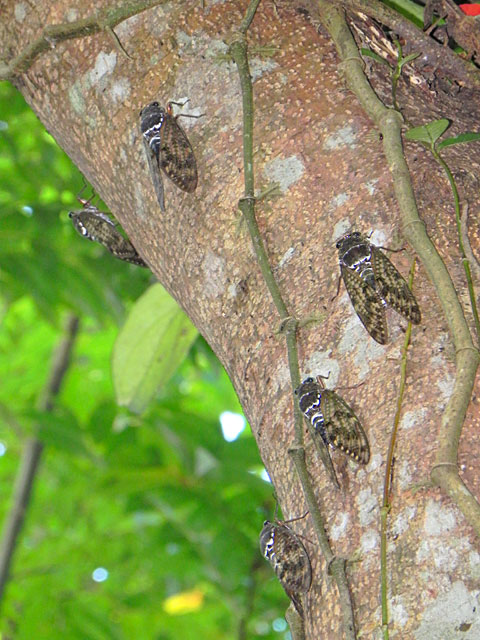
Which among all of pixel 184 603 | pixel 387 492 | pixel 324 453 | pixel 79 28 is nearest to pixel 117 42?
pixel 79 28

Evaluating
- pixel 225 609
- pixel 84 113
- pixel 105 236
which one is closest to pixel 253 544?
pixel 225 609

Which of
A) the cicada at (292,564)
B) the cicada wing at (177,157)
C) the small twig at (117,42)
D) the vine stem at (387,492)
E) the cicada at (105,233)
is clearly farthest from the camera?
the cicada at (105,233)

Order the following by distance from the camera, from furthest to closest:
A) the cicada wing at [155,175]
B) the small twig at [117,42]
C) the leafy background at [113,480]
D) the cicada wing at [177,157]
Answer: the leafy background at [113,480] < the small twig at [117,42] < the cicada wing at [155,175] < the cicada wing at [177,157]

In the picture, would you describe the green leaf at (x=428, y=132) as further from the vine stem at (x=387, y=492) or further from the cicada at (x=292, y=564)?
the cicada at (x=292, y=564)

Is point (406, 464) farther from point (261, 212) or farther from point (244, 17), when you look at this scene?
point (244, 17)

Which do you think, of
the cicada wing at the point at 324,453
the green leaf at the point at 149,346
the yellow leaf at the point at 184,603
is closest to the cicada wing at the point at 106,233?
the green leaf at the point at 149,346

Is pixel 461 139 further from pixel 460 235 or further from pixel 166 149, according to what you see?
pixel 166 149
